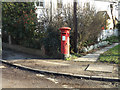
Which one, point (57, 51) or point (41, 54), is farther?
point (41, 54)

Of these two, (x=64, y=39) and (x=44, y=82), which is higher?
(x=64, y=39)

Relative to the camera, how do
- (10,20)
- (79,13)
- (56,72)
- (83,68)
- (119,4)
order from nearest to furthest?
(56,72), (83,68), (79,13), (10,20), (119,4)

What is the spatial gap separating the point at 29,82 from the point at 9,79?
2.83ft

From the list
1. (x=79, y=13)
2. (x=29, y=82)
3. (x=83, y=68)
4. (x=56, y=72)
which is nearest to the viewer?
(x=29, y=82)

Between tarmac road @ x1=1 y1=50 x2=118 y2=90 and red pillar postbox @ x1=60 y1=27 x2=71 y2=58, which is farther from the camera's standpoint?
red pillar postbox @ x1=60 y1=27 x2=71 y2=58

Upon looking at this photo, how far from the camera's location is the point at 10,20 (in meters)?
12.5

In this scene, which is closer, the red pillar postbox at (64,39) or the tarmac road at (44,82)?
the tarmac road at (44,82)

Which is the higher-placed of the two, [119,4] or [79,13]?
[119,4]

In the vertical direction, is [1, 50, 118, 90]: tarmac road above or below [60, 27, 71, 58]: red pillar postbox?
below

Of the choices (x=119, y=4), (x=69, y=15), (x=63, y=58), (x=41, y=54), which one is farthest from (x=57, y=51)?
(x=119, y=4)

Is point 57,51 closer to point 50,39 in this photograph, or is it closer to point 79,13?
point 50,39

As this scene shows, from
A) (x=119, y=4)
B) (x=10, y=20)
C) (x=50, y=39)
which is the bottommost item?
(x=50, y=39)

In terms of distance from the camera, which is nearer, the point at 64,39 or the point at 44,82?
the point at 44,82

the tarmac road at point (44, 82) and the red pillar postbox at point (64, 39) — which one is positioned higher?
the red pillar postbox at point (64, 39)
